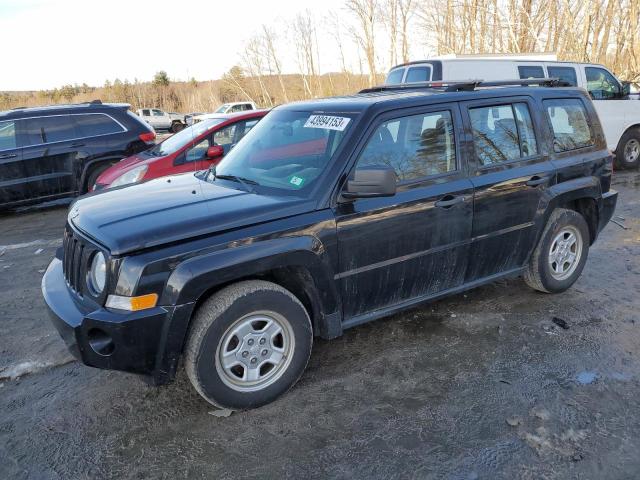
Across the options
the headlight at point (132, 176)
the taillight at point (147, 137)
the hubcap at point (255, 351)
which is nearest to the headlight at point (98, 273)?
the hubcap at point (255, 351)

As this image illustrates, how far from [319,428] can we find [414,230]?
143 centimetres

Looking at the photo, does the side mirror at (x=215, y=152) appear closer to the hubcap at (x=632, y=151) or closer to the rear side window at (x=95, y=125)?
the rear side window at (x=95, y=125)

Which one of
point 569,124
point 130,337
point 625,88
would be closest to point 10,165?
point 130,337

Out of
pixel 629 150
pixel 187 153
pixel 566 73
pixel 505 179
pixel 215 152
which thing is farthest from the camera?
pixel 629 150

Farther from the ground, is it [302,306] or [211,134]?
[211,134]

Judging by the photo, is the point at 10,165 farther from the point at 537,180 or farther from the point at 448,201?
the point at 537,180

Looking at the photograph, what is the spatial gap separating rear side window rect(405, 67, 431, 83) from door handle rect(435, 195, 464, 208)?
625 centimetres

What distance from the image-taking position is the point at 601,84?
10.3 metres

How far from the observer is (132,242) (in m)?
2.64

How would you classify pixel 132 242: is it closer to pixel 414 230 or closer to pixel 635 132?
pixel 414 230

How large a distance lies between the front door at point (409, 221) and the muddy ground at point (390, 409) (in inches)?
19.2

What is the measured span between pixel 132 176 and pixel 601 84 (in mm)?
9237

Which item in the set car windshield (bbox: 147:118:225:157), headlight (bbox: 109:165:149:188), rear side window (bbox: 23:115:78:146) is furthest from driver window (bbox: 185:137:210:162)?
rear side window (bbox: 23:115:78:146)

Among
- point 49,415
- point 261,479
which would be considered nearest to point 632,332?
point 261,479
